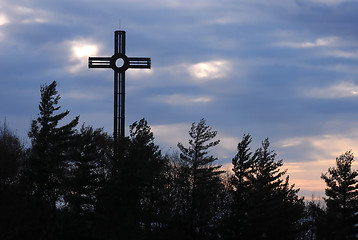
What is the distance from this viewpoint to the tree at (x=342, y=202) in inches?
2299

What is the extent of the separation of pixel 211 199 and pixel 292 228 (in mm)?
9674

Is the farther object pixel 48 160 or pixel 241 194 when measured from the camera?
pixel 241 194

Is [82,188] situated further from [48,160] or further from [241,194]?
[241,194]

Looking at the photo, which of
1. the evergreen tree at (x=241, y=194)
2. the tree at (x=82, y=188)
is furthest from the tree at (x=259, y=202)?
the tree at (x=82, y=188)

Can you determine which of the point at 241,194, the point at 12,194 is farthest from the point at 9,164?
the point at 241,194

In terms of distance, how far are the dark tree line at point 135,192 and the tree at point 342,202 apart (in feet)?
0.31

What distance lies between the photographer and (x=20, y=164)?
55.4 meters

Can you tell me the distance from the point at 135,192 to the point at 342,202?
70.5ft

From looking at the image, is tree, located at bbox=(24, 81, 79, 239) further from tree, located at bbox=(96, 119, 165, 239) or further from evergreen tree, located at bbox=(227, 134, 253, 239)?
evergreen tree, located at bbox=(227, 134, 253, 239)

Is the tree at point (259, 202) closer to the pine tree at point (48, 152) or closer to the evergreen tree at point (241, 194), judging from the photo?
the evergreen tree at point (241, 194)

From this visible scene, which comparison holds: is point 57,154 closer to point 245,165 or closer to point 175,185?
point 175,185

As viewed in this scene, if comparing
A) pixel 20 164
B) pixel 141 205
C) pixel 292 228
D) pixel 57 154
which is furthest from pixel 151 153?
pixel 292 228

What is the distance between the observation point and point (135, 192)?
49.8m

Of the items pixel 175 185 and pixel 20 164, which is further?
pixel 175 185
